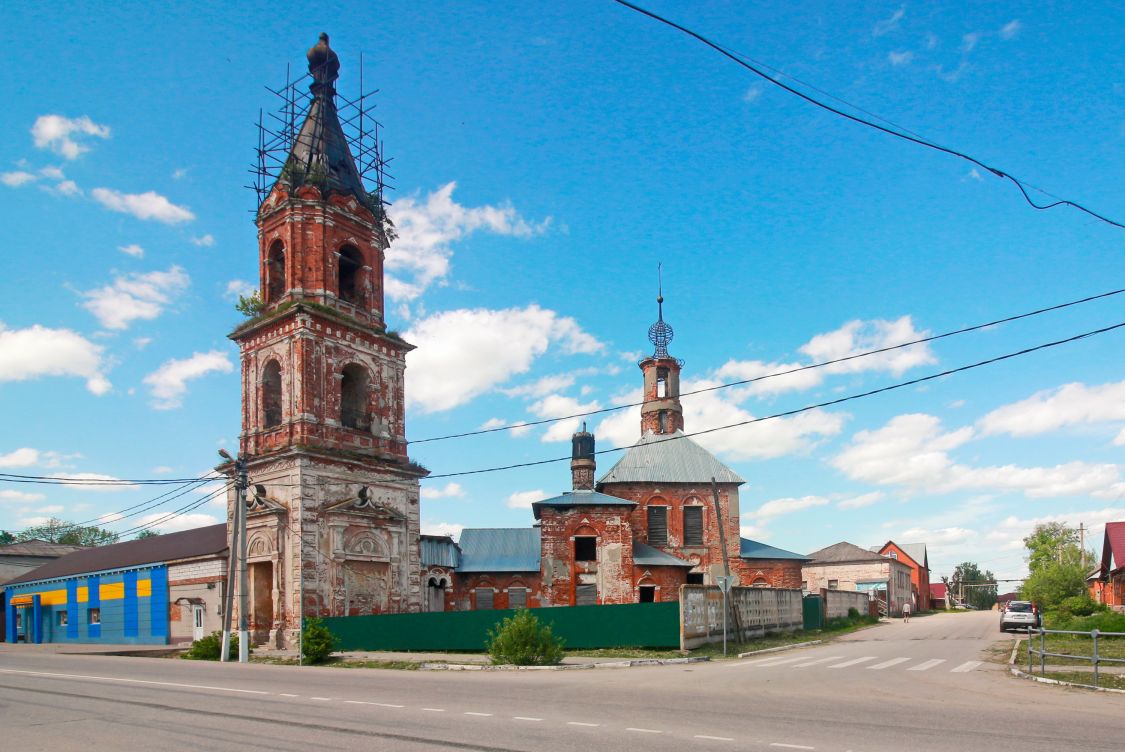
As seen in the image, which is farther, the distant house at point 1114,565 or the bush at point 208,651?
the distant house at point 1114,565

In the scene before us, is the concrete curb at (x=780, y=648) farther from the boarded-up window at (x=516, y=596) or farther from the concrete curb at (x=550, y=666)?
the boarded-up window at (x=516, y=596)

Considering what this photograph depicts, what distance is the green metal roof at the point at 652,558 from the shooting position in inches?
1658

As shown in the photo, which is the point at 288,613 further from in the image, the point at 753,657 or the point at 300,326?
the point at 753,657

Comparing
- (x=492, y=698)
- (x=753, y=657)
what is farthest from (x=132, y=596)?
(x=492, y=698)

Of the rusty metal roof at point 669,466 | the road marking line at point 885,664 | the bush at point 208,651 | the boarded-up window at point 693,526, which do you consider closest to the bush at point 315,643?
the bush at point 208,651

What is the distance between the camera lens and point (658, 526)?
4694cm

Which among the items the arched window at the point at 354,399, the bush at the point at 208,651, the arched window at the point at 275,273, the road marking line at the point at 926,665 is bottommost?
the bush at the point at 208,651

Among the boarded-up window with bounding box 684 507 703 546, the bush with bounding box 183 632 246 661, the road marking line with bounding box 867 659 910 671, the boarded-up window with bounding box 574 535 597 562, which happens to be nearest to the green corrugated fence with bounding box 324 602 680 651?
the bush with bounding box 183 632 246 661

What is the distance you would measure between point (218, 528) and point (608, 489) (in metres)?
19.9

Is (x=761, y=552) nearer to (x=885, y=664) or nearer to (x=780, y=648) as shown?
(x=780, y=648)

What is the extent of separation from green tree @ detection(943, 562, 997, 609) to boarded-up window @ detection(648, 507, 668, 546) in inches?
3307

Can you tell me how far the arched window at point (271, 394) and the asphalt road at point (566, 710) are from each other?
13.5m

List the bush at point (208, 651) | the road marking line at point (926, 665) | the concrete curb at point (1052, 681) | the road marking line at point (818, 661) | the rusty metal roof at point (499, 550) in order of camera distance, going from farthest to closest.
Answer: the rusty metal roof at point (499, 550) < the bush at point (208, 651) < the road marking line at point (818, 661) < the road marking line at point (926, 665) < the concrete curb at point (1052, 681)

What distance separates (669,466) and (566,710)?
3567 cm
